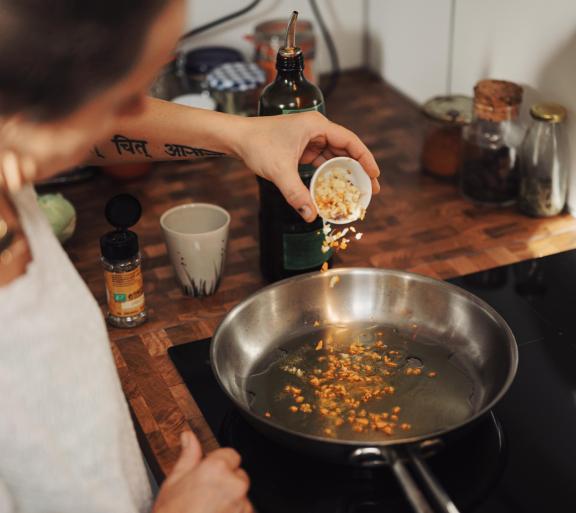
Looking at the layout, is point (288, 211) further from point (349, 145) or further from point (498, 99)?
point (498, 99)

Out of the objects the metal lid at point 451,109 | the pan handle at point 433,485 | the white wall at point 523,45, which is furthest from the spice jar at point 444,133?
the pan handle at point 433,485

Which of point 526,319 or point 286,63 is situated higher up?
point 286,63

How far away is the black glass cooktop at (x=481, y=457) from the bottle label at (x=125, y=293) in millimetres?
106

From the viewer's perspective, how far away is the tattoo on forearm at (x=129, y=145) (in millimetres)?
1171

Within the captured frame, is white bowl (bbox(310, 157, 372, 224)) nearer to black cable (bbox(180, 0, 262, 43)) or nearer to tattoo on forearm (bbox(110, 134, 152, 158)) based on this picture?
tattoo on forearm (bbox(110, 134, 152, 158))

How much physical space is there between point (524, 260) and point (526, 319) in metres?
0.17

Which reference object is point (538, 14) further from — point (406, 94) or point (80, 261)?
point (80, 261)

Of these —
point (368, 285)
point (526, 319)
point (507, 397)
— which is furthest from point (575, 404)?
point (368, 285)

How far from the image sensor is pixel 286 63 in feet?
3.76

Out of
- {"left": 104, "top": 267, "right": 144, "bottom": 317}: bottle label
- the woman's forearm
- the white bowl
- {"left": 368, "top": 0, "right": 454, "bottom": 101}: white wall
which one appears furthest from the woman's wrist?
{"left": 368, "top": 0, "right": 454, "bottom": 101}: white wall

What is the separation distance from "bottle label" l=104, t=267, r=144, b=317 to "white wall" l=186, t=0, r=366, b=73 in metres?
0.93

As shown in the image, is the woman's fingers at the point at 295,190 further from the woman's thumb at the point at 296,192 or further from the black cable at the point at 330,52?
the black cable at the point at 330,52

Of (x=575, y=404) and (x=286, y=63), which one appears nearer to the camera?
(x=575, y=404)

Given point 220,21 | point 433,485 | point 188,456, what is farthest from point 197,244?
point 220,21
